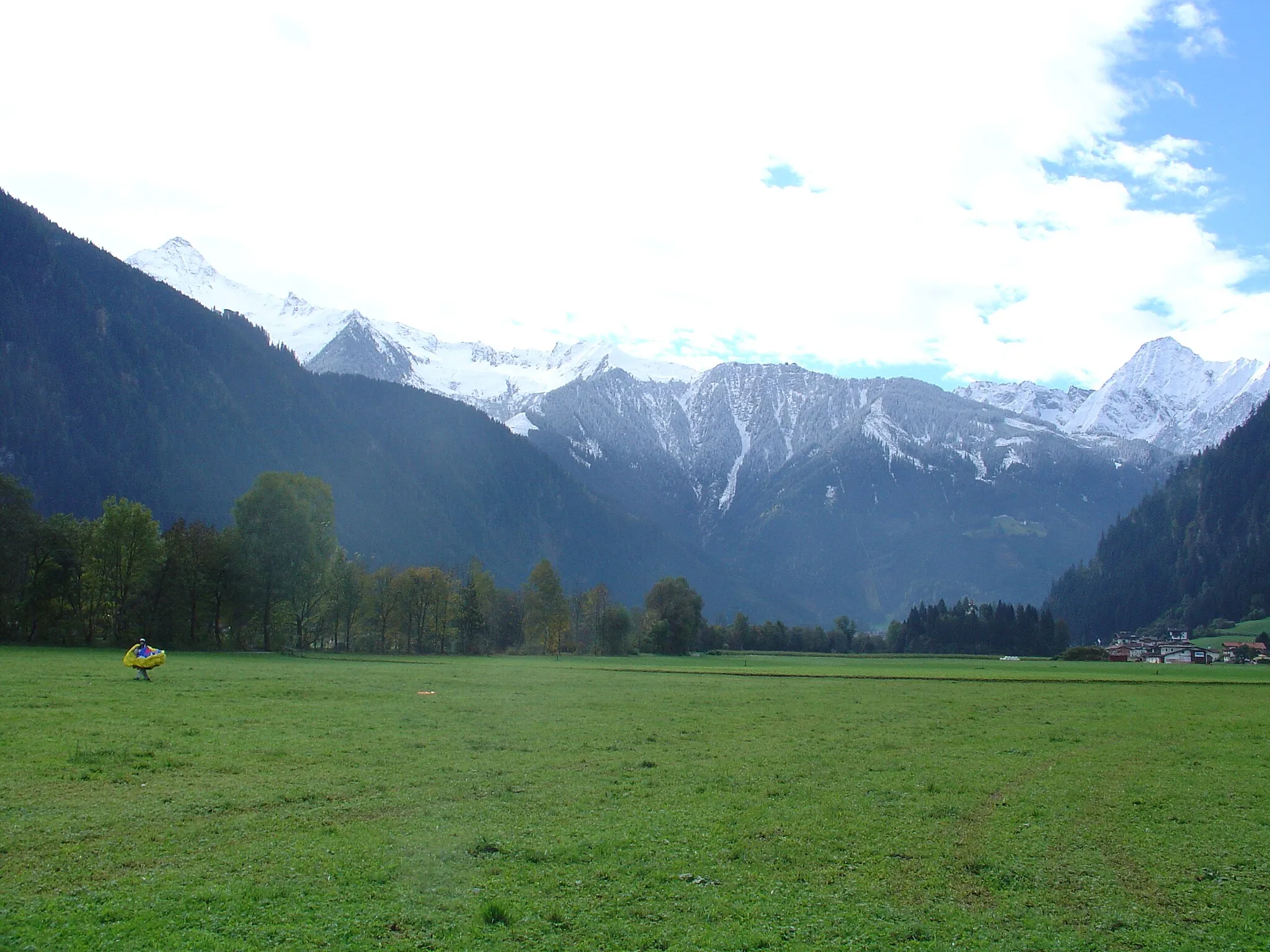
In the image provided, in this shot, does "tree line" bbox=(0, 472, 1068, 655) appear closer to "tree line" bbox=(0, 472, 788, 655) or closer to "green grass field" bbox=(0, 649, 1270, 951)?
"tree line" bbox=(0, 472, 788, 655)

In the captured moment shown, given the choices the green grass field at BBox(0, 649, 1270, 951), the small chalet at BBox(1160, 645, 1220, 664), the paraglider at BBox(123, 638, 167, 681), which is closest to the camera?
the green grass field at BBox(0, 649, 1270, 951)

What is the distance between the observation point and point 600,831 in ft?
59.0

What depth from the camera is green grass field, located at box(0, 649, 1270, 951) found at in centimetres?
1298

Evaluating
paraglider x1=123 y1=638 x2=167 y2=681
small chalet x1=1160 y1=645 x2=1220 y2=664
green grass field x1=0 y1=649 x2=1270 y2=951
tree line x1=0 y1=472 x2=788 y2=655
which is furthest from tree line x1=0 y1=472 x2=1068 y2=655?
small chalet x1=1160 y1=645 x2=1220 y2=664

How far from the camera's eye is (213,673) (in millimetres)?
49875

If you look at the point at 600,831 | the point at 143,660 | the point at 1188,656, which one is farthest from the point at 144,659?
the point at 1188,656

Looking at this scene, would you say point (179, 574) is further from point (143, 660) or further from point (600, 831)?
point (600, 831)

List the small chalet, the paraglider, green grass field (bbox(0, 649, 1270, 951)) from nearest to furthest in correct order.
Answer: green grass field (bbox(0, 649, 1270, 951)) → the paraglider → the small chalet

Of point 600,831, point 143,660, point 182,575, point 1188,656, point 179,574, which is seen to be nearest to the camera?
point 600,831

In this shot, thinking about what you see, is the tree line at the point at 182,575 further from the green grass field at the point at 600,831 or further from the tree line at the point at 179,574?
the green grass field at the point at 600,831

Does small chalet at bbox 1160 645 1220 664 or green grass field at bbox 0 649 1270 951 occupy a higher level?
green grass field at bbox 0 649 1270 951

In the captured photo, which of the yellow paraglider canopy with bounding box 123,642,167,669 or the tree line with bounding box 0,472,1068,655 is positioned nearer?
the yellow paraglider canopy with bounding box 123,642,167,669

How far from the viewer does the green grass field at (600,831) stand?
12984 millimetres

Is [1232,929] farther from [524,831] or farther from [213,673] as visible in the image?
[213,673]
